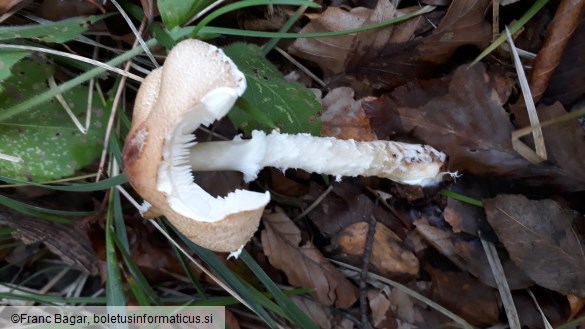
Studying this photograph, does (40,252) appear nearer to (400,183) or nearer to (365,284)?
(365,284)

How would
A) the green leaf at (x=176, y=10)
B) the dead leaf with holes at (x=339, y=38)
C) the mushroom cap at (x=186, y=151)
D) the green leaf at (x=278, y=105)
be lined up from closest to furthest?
1. the mushroom cap at (x=186, y=151)
2. the green leaf at (x=176, y=10)
3. the green leaf at (x=278, y=105)
4. the dead leaf with holes at (x=339, y=38)

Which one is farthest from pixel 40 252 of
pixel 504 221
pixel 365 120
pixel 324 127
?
pixel 504 221

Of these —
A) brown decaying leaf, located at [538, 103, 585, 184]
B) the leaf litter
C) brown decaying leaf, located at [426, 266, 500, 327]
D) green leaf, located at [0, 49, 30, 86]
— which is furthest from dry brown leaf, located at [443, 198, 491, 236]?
green leaf, located at [0, 49, 30, 86]

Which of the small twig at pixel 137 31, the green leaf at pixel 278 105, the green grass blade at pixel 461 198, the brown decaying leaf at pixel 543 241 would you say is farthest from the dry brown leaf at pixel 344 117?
the small twig at pixel 137 31

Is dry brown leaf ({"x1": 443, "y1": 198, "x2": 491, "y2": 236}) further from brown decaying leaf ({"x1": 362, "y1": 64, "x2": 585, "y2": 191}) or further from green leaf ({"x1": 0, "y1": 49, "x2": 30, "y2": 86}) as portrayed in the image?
green leaf ({"x1": 0, "y1": 49, "x2": 30, "y2": 86})

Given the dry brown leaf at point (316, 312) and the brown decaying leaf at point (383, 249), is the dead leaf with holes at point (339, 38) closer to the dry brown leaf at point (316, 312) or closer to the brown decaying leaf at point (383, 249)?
the brown decaying leaf at point (383, 249)

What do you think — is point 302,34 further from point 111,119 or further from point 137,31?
point 111,119
